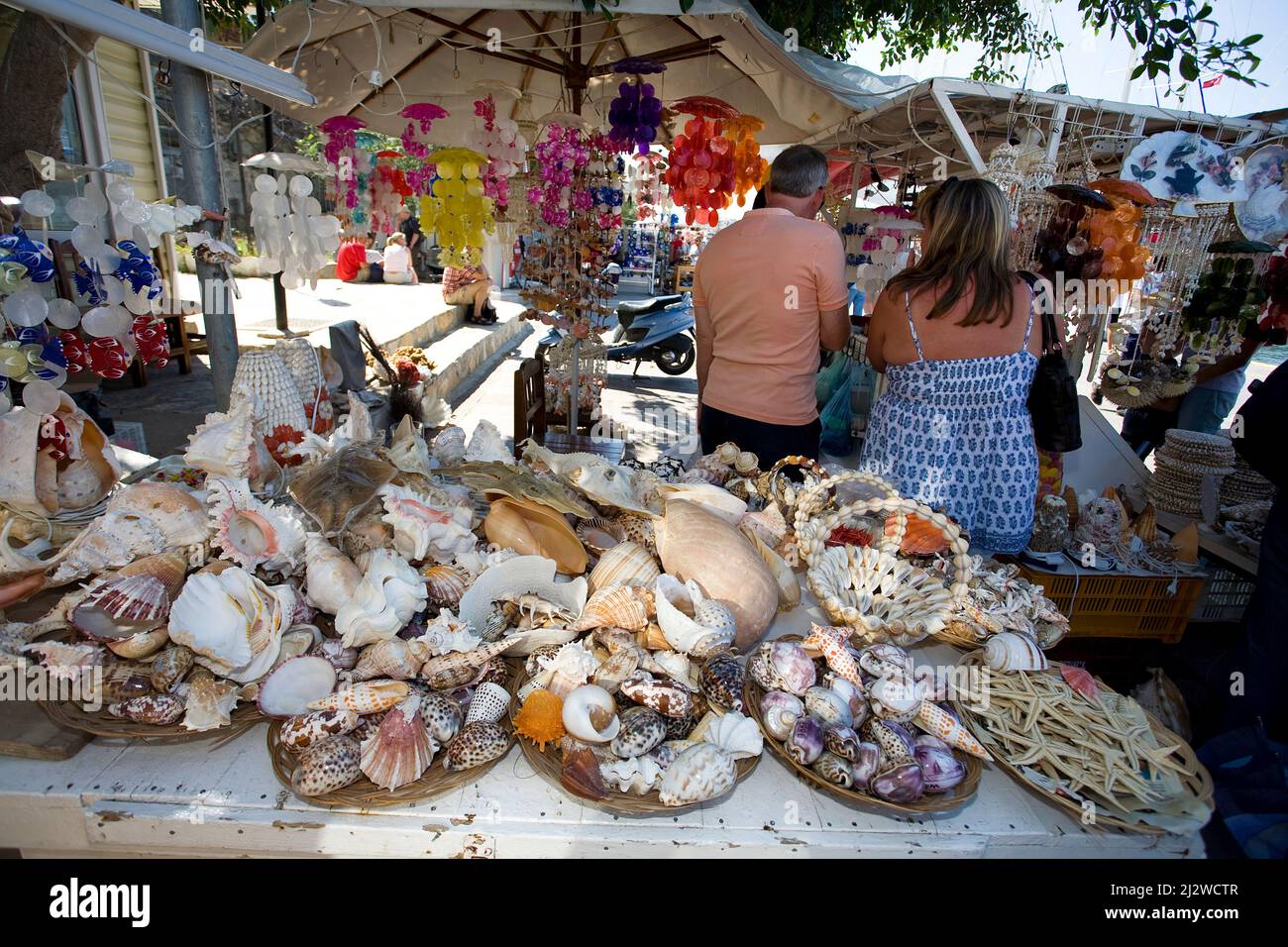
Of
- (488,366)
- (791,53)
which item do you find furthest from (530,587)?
(488,366)

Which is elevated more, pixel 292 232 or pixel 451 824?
pixel 292 232

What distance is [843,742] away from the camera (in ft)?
4.01

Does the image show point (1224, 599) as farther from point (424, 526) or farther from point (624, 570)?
point (424, 526)

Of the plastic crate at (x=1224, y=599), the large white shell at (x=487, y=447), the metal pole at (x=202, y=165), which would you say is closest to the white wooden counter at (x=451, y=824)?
the large white shell at (x=487, y=447)

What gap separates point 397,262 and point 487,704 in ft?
33.4

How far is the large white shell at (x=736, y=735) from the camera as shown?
4.04 ft

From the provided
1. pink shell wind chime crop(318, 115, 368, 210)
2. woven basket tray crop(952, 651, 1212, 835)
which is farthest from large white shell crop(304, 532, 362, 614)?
pink shell wind chime crop(318, 115, 368, 210)

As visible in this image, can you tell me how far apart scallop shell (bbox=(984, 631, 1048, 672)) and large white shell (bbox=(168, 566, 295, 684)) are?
1.53 meters

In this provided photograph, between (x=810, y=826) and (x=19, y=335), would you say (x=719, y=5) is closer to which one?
(x=19, y=335)

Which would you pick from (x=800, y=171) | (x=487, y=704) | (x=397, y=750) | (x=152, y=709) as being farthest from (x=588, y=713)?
(x=800, y=171)

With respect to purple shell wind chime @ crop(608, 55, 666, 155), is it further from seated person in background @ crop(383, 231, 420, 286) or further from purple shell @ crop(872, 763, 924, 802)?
seated person in background @ crop(383, 231, 420, 286)

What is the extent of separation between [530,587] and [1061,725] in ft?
3.82

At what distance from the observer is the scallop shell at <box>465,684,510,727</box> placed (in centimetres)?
125

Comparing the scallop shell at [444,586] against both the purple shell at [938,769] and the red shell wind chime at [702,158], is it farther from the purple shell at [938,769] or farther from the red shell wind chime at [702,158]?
the red shell wind chime at [702,158]
